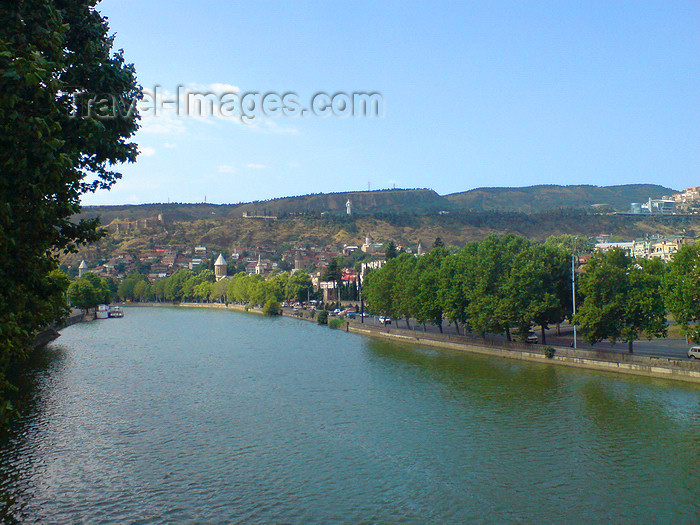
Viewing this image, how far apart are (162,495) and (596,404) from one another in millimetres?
18761

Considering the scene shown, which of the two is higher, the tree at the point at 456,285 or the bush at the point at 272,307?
Answer: the tree at the point at 456,285

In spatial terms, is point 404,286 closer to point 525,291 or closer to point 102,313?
point 525,291

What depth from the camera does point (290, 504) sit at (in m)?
15.9

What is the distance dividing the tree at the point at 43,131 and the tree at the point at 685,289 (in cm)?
2727

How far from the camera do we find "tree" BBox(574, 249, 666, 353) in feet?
108

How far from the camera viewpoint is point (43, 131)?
31.9ft

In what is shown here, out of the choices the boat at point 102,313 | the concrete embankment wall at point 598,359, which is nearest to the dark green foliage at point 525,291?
the concrete embankment wall at point 598,359

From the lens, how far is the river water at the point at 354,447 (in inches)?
616

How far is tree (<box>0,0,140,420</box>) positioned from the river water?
7.09 metres

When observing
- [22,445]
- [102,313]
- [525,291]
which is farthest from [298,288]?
[22,445]

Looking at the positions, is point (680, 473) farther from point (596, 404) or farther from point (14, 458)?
point (14, 458)

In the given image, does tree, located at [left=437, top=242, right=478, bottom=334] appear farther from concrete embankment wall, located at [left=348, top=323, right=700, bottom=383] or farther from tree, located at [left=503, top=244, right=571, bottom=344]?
tree, located at [left=503, top=244, right=571, bottom=344]

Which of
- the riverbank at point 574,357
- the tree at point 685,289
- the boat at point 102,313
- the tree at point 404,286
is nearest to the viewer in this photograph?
the riverbank at point 574,357

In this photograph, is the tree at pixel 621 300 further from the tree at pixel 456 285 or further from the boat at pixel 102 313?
the boat at pixel 102 313
